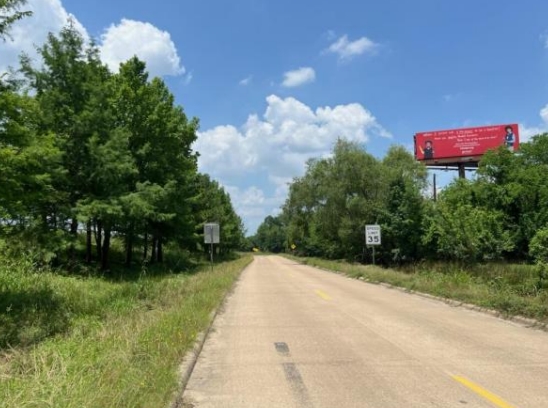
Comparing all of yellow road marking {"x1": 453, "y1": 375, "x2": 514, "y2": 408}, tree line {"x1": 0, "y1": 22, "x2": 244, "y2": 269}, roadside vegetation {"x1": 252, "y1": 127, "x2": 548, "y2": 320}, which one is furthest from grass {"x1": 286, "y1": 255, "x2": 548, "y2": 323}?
tree line {"x1": 0, "y1": 22, "x2": 244, "y2": 269}

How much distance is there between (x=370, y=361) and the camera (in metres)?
8.63

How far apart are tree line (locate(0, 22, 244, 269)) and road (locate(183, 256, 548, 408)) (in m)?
9.47

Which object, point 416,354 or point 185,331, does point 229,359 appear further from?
point 416,354

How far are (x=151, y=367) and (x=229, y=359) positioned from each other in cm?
204

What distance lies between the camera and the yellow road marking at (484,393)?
6230 mm

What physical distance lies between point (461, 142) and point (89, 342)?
Answer: 59.7 m

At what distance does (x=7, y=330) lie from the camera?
12711 millimetres

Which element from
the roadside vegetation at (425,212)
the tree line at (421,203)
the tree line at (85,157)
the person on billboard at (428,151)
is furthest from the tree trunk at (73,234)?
the person on billboard at (428,151)

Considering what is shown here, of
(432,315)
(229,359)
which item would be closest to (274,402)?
(229,359)

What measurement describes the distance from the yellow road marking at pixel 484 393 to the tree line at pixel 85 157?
1367 centimetres

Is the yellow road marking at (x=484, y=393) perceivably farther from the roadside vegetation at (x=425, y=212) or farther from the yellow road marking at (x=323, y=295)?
the roadside vegetation at (x=425, y=212)

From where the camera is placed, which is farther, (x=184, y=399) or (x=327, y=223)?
(x=327, y=223)

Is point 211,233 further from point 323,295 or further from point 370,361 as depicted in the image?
point 370,361

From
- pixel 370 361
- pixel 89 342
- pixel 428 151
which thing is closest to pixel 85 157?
pixel 89 342
